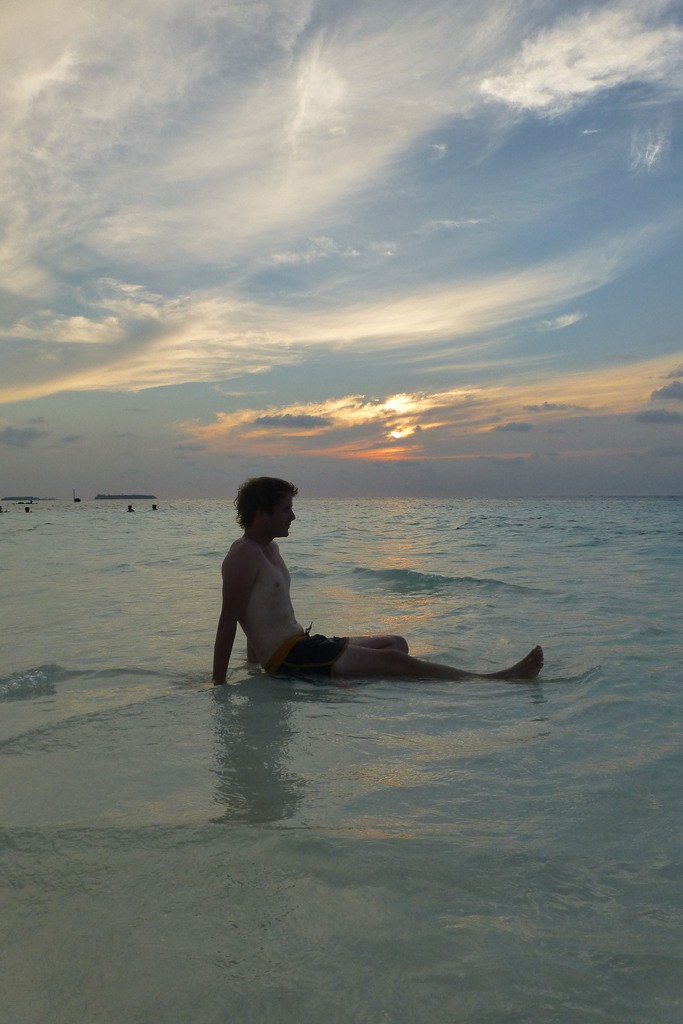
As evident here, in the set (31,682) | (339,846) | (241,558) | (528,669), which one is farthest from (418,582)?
(339,846)

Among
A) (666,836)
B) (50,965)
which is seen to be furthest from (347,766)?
(50,965)

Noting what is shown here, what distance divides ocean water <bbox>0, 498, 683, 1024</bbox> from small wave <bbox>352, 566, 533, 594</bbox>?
5.02m

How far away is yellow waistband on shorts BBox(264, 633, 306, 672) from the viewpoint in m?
5.13

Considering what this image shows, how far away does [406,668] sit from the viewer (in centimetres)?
508

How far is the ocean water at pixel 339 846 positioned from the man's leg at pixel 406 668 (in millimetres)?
132

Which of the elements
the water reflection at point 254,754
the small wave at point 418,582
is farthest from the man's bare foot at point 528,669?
the small wave at point 418,582

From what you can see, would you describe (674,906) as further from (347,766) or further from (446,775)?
(347,766)

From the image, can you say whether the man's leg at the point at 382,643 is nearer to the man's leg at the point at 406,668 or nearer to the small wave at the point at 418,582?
the man's leg at the point at 406,668

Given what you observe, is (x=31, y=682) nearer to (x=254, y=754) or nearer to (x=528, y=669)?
(x=254, y=754)

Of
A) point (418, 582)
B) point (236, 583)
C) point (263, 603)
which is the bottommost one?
point (418, 582)

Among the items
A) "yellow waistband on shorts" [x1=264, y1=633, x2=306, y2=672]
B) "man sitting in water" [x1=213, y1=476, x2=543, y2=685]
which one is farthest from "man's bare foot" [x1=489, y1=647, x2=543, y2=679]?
"yellow waistband on shorts" [x1=264, y1=633, x2=306, y2=672]

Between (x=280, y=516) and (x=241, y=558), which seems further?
(x=280, y=516)

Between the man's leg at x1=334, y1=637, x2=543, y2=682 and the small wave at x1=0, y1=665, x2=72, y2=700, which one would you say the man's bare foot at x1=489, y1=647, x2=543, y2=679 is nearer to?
the man's leg at x1=334, y1=637, x2=543, y2=682

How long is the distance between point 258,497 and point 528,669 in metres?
2.43
